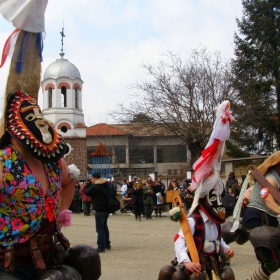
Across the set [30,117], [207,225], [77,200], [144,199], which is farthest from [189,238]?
[77,200]

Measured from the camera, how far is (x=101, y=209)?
9.90 meters

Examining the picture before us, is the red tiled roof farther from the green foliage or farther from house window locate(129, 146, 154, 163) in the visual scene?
the green foliage

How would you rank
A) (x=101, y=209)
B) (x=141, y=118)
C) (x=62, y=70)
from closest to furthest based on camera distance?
(x=101, y=209) → (x=141, y=118) → (x=62, y=70)

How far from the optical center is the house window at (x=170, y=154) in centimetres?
5516

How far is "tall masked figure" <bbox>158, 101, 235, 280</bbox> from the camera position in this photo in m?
4.13

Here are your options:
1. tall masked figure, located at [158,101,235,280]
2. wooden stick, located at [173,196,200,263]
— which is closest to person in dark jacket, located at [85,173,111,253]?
tall masked figure, located at [158,101,235,280]

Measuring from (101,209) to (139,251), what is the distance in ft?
3.87

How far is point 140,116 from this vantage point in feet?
90.7

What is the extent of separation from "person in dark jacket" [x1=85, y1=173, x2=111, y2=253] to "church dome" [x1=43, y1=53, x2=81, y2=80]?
103ft

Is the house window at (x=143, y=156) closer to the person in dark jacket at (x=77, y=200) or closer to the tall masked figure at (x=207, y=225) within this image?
the person in dark jacket at (x=77, y=200)

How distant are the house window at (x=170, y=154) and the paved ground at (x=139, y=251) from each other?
4026 centimetres

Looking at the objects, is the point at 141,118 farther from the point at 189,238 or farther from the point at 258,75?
the point at 189,238

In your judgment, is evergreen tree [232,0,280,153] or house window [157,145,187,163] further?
house window [157,145,187,163]

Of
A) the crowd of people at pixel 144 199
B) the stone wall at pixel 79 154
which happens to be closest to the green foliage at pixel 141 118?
the crowd of people at pixel 144 199
